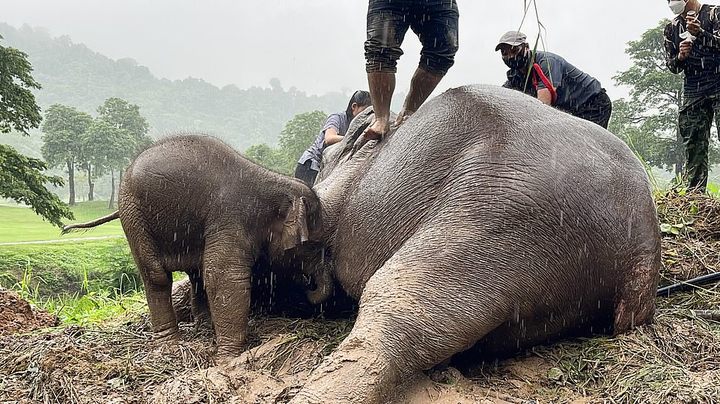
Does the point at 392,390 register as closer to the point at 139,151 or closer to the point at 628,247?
the point at 628,247

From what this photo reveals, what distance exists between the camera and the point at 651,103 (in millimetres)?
35562

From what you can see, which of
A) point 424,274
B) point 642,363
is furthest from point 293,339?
point 642,363

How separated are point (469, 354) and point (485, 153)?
2.79 feet

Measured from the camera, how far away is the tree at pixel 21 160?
1600 cm

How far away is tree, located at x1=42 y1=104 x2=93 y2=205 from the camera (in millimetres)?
59656

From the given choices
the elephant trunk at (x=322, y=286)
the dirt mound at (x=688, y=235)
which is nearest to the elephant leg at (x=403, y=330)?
the elephant trunk at (x=322, y=286)

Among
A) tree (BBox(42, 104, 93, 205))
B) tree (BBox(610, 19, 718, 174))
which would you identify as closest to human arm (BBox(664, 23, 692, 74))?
tree (BBox(610, 19, 718, 174))

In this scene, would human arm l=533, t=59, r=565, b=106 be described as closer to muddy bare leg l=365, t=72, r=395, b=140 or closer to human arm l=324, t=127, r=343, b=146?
muddy bare leg l=365, t=72, r=395, b=140

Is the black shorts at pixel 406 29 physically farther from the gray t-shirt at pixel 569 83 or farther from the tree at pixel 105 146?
the tree at pixel 105 146

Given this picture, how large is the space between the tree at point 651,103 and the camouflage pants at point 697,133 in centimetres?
2736

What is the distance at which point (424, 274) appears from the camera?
2.60 m

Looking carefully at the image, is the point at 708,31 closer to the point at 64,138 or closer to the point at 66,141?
the point at 66,141

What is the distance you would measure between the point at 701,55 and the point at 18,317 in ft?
18.3

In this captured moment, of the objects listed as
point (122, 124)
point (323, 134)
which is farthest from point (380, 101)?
point (122, 124)
